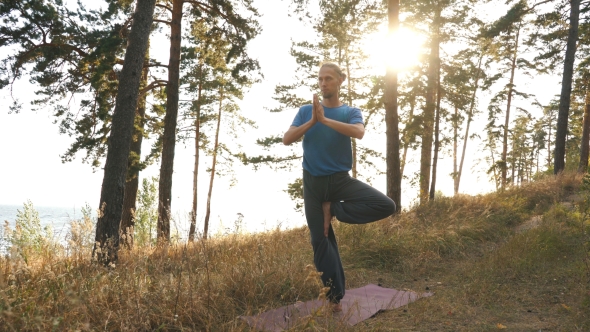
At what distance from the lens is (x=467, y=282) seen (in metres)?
5.98

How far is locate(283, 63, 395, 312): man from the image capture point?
4.27m

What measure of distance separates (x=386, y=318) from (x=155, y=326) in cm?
229

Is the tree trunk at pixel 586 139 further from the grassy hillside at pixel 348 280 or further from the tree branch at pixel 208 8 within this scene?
the tree branch at pixel 208 8

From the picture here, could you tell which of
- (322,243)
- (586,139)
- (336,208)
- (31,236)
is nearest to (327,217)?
(336,208)

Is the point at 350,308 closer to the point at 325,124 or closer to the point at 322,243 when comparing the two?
the point at 322,243

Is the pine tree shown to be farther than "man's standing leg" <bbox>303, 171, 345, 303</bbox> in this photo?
Yes

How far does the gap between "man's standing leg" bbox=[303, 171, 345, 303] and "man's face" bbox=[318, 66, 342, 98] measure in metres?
0.88

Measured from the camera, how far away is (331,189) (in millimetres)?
4383

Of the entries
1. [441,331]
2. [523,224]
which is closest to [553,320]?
[441,331]

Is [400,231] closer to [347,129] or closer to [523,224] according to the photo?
[523,224]

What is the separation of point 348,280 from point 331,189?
227 centimetres

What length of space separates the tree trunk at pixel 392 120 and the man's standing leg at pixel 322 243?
272 inches

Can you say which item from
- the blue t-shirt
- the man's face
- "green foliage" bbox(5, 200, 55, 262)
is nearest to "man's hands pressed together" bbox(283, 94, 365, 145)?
the blue t-shirt

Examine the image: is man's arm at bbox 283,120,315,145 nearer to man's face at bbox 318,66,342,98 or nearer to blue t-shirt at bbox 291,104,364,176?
blue t-shirt at bbox 291,104,364,176
